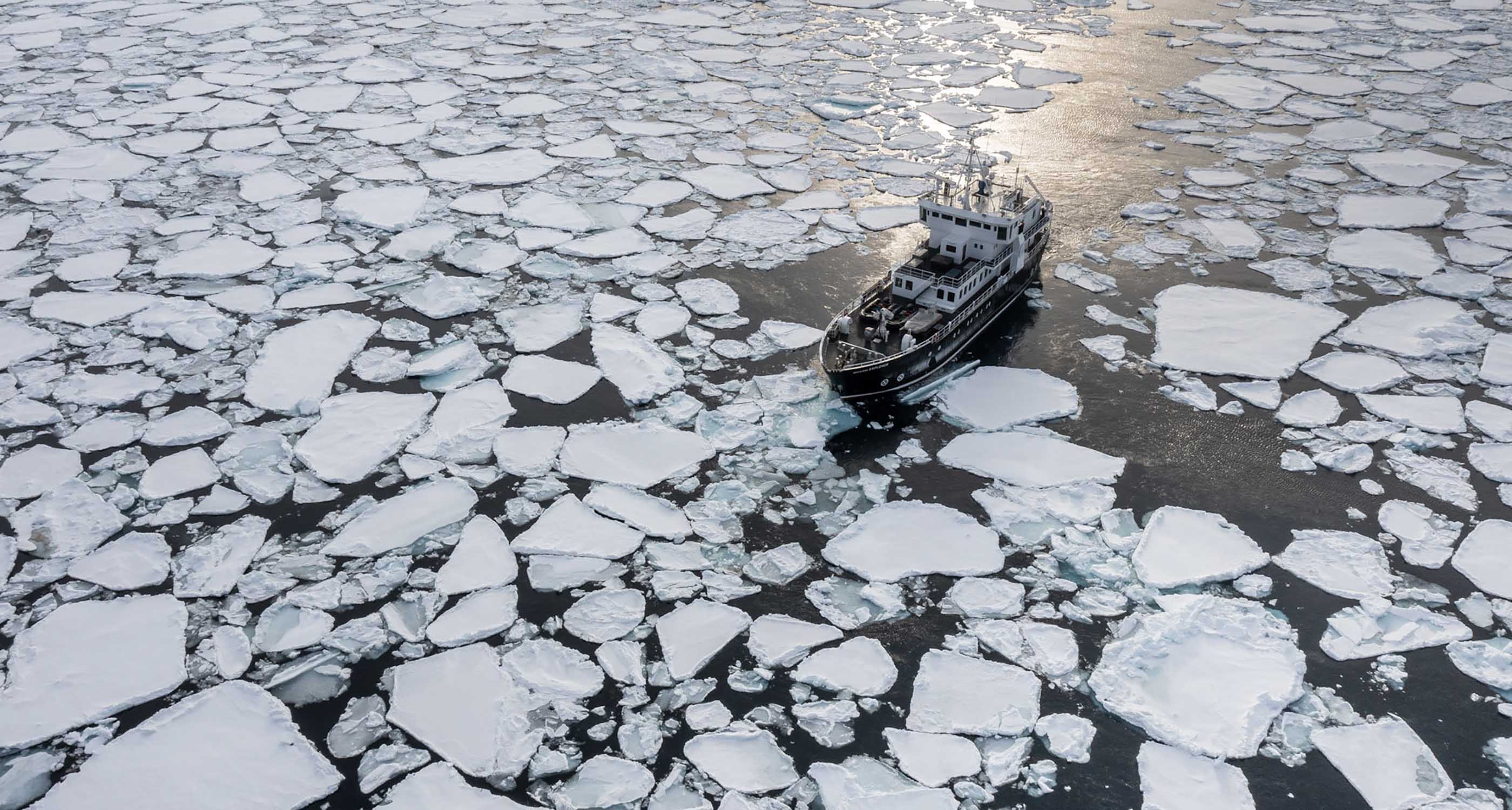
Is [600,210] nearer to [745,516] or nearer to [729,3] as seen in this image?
[745,516]

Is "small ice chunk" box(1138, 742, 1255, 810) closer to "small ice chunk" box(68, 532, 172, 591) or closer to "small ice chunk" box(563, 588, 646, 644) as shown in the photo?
"small ice chunk" box(563, 588, 646, 644)

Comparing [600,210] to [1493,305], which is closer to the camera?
[1493,305]

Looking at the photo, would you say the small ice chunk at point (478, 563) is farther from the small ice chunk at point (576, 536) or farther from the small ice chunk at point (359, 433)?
the small ice chunk at point (359, 433)

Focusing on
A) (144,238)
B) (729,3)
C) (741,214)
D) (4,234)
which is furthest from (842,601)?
(729,3)

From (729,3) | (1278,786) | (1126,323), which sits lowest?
(1278,786)

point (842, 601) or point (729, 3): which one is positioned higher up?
point (729, 3)

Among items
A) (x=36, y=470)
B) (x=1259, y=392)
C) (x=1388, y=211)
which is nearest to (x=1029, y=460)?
(x=1259, y=392)

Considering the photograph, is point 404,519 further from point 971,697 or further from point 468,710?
point 971,697

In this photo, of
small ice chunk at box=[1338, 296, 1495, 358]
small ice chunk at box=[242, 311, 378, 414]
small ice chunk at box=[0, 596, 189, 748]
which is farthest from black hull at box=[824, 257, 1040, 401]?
small ice chunk at box=[0, 596, 189, 748]
